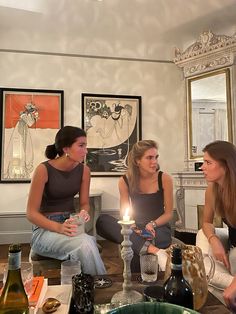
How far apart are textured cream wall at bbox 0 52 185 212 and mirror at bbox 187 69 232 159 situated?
0.23 m

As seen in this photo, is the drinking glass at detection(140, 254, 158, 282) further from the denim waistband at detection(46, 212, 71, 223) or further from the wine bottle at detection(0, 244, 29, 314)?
the denim waistband at detection(46, 212, 71, 223)

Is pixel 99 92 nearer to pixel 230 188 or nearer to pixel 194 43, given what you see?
pixel 194 43

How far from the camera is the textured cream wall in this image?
3676 millimetres

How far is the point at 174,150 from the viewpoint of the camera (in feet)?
13.3

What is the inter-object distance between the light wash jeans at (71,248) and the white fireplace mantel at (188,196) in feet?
7.62

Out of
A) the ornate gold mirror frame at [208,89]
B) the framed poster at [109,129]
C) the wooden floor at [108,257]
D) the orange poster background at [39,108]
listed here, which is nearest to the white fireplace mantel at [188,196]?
the ornate gold mirror frame at [208,89]

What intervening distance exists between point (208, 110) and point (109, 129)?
138cm

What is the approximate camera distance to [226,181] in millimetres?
1564

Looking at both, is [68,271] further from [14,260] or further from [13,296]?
[14,260]

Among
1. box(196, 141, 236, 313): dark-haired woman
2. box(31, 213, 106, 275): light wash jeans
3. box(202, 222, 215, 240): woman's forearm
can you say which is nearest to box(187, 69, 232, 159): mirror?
box(196, 141, 236, 313): dark-haired woman

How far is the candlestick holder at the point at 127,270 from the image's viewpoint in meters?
0.87

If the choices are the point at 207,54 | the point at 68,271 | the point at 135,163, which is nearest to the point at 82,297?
the point at 68,271

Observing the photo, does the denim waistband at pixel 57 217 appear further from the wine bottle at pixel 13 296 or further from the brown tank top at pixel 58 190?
the wine bottle at pixel 13 296

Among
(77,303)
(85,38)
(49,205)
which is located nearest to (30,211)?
(49,205)
